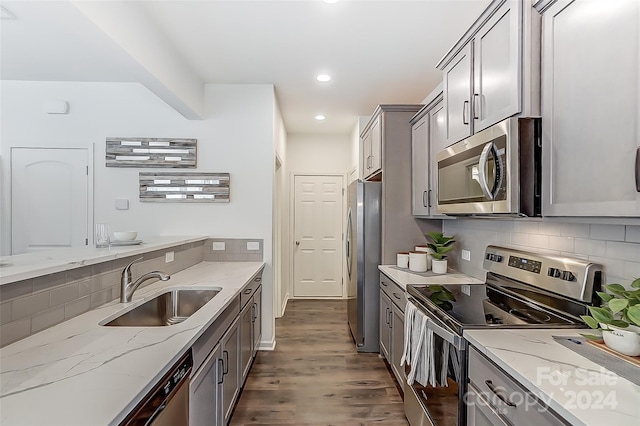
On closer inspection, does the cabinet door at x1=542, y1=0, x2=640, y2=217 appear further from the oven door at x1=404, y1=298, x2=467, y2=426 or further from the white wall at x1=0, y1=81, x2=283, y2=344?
the white wall at x1=0, y1=81, x2=283, y2=344

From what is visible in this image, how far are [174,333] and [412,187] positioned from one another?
2.48 m

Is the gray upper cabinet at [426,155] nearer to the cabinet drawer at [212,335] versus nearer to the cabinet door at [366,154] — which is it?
the cabinet door at [366,154]

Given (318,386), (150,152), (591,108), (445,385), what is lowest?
(318,386)

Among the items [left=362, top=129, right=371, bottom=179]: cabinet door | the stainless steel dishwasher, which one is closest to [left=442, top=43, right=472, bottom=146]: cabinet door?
[left=362, top=129, right=371, bottom=179]: cabinet door

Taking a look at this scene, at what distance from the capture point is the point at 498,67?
163cm

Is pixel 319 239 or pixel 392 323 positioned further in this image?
pixel 319 239

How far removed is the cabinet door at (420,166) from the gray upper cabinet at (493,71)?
26.8 inches

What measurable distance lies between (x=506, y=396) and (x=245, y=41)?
2772 millimetres

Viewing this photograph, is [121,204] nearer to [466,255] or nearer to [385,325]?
[385,325]

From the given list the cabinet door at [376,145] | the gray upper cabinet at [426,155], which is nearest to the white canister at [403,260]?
the gray upper cabinet at [426,155]

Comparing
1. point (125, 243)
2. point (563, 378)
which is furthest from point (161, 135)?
point (563, 378)

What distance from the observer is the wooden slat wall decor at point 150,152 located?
3475mm

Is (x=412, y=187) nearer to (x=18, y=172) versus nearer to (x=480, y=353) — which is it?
(x=480, y=353)

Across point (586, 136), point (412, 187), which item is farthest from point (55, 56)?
point (586, 136)
